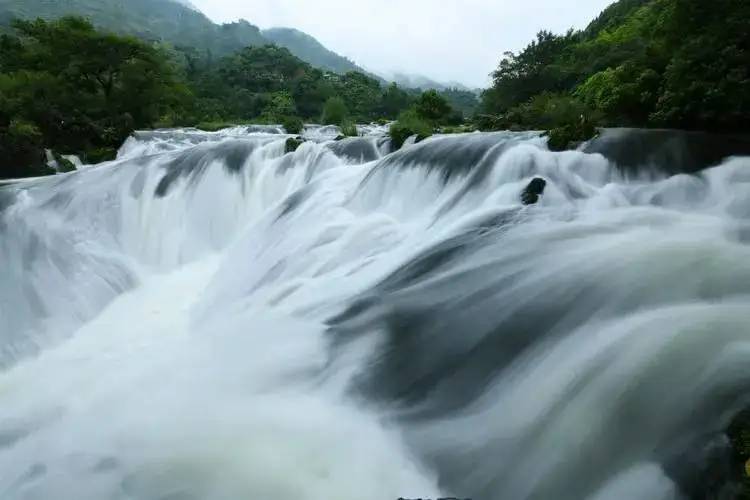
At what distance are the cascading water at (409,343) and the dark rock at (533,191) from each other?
4.8 inches

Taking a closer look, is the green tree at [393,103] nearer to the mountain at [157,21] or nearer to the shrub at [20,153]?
the shrub at [20,153]

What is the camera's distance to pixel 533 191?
6500mm

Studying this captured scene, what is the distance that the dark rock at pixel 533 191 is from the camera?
6402mm

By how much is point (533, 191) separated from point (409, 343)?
10.3 feet

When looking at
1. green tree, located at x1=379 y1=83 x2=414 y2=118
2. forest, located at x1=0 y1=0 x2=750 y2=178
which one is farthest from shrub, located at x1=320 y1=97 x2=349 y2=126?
green tree, located at x1=379 y1=83 x2=414 y2=118

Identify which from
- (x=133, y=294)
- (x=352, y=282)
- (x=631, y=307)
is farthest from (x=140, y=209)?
(x=631, y=307)

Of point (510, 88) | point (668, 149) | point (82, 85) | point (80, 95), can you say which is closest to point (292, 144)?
point (668, 149)

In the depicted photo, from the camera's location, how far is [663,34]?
847cm

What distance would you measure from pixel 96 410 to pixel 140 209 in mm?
6118

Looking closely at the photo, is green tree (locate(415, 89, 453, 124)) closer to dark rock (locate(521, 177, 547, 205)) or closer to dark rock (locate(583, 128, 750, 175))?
dark rock (locate(583, 128, 750, 175))

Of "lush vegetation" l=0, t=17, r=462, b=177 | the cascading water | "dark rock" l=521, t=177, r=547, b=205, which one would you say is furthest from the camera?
"lush vegetation" l=0, t=17, r=462, b=177

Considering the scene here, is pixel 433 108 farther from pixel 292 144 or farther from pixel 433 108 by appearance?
pixel 292 144

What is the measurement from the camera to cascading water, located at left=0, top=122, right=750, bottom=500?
3152mm

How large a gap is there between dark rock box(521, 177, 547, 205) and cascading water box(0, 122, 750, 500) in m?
0.12
